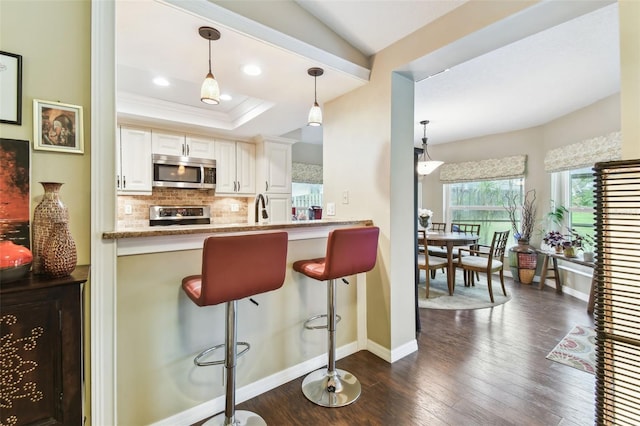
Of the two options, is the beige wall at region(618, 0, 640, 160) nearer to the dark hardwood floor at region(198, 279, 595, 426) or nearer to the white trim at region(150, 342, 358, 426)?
the dark hardwood floor at region(198, 279, 595, 426)

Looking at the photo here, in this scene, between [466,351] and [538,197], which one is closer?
[466,351]

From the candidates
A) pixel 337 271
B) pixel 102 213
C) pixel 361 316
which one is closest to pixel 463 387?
pixel 361 316

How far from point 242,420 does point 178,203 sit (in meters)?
3.38

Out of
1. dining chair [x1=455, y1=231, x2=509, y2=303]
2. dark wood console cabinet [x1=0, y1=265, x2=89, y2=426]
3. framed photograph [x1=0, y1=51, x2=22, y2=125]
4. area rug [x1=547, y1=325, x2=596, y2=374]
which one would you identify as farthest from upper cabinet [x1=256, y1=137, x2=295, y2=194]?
area rug [x1=547, y1=325, x2=596, y2=374]

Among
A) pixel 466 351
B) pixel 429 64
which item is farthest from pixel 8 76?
pixel 466 351

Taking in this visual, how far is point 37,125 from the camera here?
122 cm

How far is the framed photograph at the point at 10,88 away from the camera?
1.16 m

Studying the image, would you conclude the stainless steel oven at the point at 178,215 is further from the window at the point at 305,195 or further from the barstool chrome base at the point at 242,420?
the barstool chrome base at the point at 242,420

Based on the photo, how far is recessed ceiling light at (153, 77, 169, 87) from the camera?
296 cm

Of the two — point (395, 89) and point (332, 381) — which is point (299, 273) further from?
point (395, 89)

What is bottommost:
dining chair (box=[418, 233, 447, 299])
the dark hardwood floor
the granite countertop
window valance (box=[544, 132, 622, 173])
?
the dark hardwood floor

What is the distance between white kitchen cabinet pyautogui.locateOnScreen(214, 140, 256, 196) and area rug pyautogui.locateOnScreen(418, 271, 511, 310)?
3.07 meters

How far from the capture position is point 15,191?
1.18m

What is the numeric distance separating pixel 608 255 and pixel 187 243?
1.93 meters
